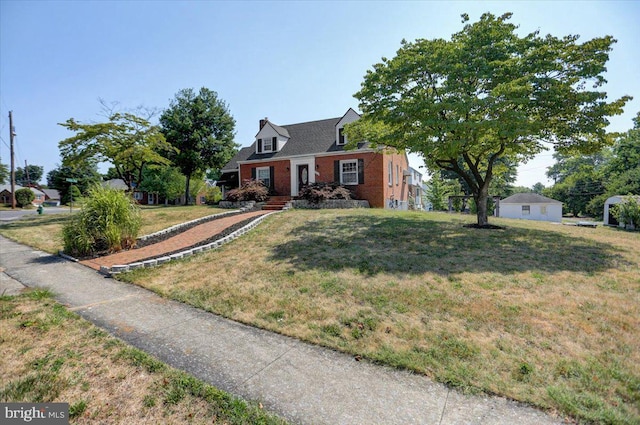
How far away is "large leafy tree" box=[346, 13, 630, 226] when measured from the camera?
8.95 metres

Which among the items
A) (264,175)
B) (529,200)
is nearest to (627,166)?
(529,200)

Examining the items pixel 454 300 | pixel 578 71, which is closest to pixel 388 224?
pixel 454 300

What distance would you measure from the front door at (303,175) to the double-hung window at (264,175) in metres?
2.47

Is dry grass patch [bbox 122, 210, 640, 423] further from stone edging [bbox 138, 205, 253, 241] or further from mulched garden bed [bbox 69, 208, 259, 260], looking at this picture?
stone edging [bbox 138, 205, 253, 241]

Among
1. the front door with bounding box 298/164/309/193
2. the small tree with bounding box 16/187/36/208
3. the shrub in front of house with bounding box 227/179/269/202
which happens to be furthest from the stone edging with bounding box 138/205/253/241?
the small tree with bounding box 16/187/36/208

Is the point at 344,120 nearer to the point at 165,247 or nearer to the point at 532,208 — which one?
the point at 165,247

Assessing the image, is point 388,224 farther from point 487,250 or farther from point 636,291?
point 636,291

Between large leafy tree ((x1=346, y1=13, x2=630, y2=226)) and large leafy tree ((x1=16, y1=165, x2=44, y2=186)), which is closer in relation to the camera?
large leafy tree ((x1=346, y1=13, x2=630, y2=226))

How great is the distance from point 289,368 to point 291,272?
3145mm

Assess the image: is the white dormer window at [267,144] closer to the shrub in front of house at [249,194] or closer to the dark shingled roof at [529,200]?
the shrub in front of house at [249,194]

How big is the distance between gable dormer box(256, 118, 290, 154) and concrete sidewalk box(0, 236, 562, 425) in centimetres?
1805

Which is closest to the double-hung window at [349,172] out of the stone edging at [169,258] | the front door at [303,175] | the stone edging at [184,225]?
the front door at [303,175]

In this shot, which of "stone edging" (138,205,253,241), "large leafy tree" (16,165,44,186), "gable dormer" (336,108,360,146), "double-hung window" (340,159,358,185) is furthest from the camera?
"large leafy tree" (16,165,44,186)

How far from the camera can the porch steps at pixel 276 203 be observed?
1724 centimetres
